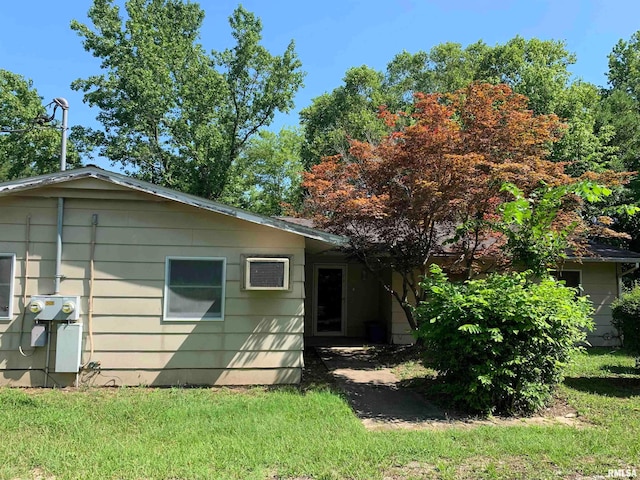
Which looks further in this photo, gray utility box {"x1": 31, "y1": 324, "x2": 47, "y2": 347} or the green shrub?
the green shrub

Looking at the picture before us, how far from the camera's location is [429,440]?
4457 mm

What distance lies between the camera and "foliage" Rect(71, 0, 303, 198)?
1975cm

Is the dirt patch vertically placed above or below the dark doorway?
below

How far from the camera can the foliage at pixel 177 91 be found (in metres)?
19.8

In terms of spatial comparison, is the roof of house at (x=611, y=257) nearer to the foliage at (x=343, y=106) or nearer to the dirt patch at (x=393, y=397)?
the dirt patch at (x=393, y=397)

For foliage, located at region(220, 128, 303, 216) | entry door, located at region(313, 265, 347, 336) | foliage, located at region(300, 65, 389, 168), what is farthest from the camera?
foliage, located at region(220, 128, 303, 216)

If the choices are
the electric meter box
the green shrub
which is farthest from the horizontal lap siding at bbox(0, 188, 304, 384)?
the green shrub

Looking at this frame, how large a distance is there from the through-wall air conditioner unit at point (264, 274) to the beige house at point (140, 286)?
1 centimetres

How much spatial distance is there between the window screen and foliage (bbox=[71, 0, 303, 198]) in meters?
14.4

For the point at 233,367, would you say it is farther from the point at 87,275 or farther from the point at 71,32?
the point at 71,32

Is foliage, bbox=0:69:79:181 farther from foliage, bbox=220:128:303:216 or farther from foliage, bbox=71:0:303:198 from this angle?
foliage, bbox=220:128:303:216

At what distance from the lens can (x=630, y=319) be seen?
6934 mm

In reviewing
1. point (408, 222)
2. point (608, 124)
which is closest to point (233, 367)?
point (408, 222)

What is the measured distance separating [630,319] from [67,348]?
8.13m
